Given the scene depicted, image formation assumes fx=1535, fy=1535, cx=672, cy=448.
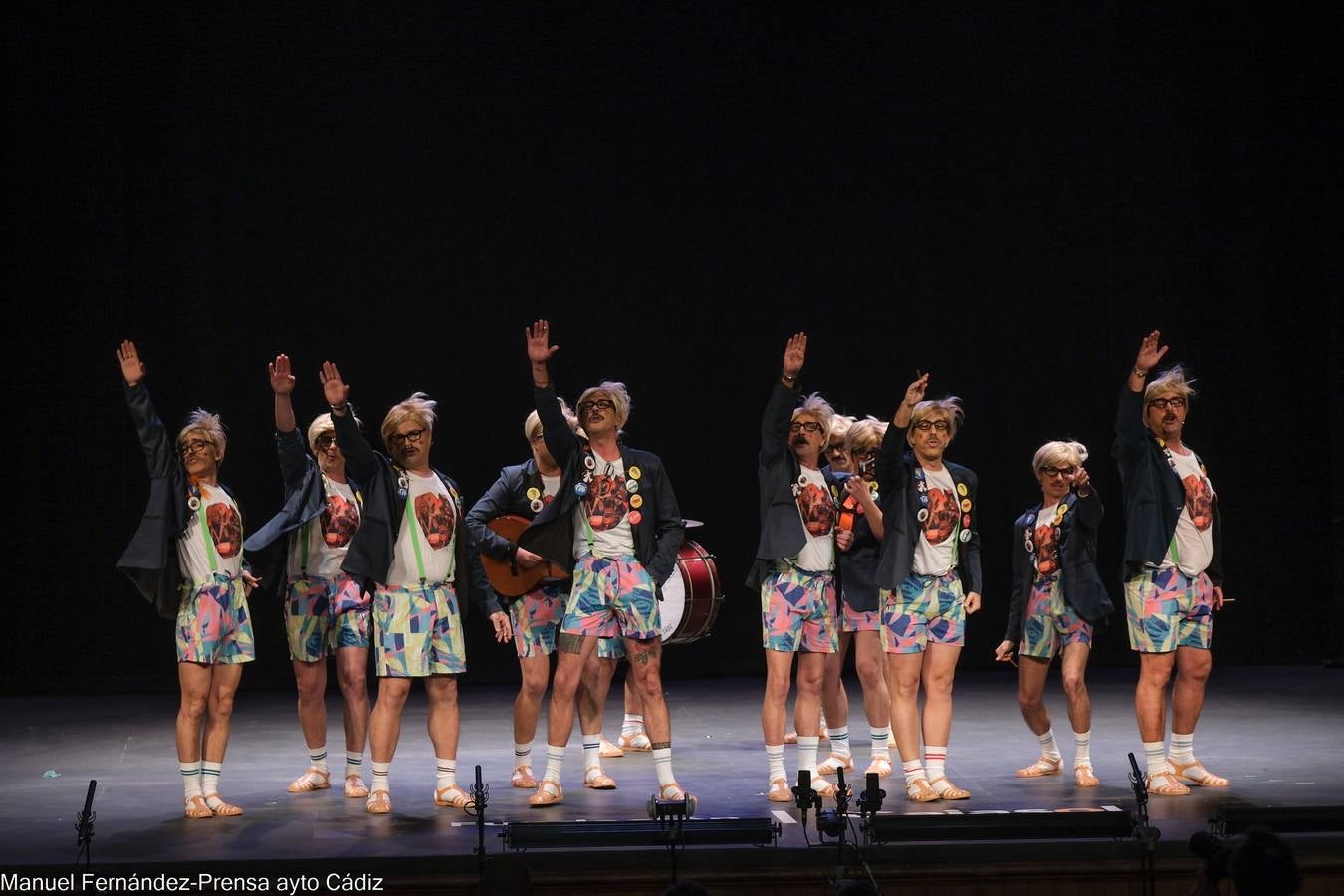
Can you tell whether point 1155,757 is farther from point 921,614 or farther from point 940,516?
point 940,516

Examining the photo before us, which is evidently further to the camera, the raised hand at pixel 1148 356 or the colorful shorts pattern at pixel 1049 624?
the colorful shorts pattern at pixel 1049 624

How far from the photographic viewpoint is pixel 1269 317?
382 inches

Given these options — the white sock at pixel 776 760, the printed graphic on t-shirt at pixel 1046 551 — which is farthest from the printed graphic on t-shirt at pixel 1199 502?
the white sock at pixel 776 760

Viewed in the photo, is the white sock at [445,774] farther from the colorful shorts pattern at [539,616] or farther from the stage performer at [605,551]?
the colorful shorts pattern at [539,616]

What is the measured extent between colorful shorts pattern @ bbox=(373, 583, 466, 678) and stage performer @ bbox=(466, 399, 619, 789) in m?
0.40

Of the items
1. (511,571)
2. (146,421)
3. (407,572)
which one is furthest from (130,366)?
(511,571)

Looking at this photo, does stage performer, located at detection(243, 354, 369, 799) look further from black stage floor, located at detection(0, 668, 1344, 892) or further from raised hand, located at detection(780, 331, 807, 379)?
raised hand, located at detection(780, 331, 807, 379)

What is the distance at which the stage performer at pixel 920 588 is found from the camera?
542 centimetres

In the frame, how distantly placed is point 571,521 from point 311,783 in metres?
1.46

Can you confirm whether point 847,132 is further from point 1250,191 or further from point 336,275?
point 336,275

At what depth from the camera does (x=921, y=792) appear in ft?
17.5

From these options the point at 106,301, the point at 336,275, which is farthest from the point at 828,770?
the point at 106,301

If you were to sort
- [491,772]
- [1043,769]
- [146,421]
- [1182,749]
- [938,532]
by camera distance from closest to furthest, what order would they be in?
[146,421] → [938,532] → [1182,749] → [1043,769] → [491,772]

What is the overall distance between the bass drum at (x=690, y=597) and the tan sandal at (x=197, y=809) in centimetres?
218
